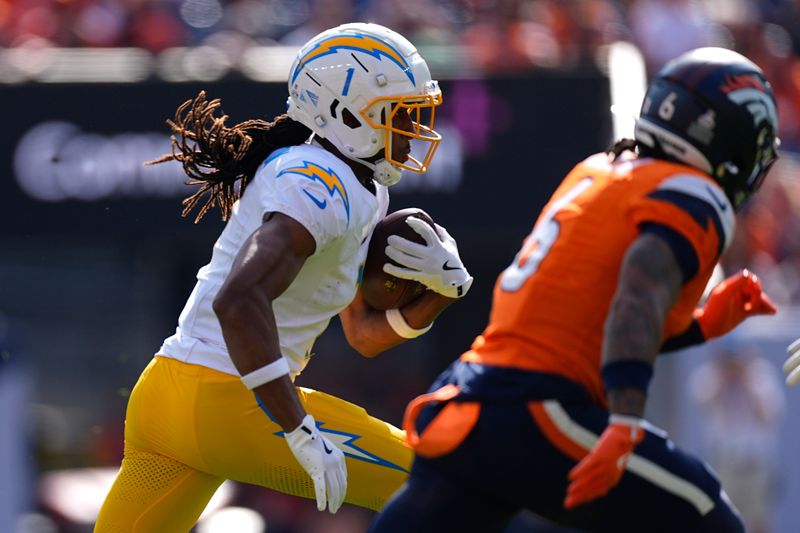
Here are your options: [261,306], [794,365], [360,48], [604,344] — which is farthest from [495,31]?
[604,344]

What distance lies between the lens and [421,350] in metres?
9.47

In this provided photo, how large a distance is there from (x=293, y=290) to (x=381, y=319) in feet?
1.81

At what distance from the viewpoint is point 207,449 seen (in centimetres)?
362

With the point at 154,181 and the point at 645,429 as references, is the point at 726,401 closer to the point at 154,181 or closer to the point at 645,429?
the point at 154,181

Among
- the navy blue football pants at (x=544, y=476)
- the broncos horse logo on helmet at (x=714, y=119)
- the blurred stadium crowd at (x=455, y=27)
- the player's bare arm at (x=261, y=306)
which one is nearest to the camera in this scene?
Answer: the navy blue football pants at (x=544, y=476)

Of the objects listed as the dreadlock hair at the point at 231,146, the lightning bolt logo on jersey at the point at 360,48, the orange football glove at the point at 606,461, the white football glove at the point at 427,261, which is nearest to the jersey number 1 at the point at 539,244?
the orange football glove at the point at 606,461

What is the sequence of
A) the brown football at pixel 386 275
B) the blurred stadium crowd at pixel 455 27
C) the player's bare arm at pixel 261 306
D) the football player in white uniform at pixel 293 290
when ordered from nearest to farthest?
1. the player's bare arm at pixel 261 306
2. the football player in white uniform at pixel 293 290
3. the brown football at pixel 386 275
4. the blurred stadium crowd at pixel 455 27

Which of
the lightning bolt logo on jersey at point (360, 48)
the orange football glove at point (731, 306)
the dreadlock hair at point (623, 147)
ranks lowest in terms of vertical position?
the orange football glove at point (731, 306)

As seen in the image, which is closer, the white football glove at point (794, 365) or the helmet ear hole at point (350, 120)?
the white football glove at point (794, 365)

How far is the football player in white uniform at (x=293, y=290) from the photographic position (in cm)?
339

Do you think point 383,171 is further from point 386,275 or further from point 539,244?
point 539,244

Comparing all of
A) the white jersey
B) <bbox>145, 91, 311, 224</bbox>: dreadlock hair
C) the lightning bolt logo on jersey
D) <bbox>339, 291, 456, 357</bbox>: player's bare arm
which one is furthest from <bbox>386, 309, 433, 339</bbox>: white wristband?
the lightning bolt logo on jersey

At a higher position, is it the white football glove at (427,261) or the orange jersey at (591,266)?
the orange jersey at (591,266)

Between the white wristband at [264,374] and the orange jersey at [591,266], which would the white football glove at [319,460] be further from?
the orange jersey at [591,266]
